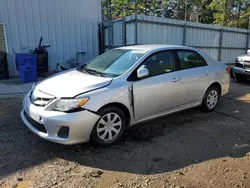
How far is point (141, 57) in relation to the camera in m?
3.82

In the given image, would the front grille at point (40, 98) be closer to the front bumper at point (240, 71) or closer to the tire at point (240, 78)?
the front bumper at point (240, 71)

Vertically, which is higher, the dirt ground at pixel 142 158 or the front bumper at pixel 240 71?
the front bumper at pixel 240 71

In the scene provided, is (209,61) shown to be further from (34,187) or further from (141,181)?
(34,187)

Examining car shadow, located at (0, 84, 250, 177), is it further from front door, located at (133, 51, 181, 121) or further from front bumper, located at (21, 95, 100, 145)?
front door, located at (133, 51, 181, 121)

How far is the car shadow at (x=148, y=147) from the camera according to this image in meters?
3.00

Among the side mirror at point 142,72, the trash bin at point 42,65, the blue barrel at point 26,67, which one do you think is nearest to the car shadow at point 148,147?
the side mirror at point 142,72

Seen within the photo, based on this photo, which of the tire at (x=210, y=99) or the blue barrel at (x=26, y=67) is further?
the blue barrel at (x=26, y=67)

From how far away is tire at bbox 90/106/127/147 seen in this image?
325 centimetres

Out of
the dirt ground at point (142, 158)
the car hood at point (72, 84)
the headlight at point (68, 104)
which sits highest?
the car hood at point (72, 84)

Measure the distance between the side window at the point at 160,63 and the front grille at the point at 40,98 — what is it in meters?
1.60

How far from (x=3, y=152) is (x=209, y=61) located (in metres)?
4.21

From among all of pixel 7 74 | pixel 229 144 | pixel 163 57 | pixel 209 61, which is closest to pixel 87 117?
pixel 163 57

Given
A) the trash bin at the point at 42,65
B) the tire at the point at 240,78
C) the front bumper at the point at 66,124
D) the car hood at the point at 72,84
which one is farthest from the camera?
the trash bin at the point at 42,65

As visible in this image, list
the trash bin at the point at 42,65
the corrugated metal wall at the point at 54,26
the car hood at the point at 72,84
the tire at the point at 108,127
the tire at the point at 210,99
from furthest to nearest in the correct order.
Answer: the trash bin at the point at 42,65, the corrugated metal wall at the point at 54,26, the tire at the point at 210,99, the tire at the point at 108,127, the car hood at the point at 72,84
